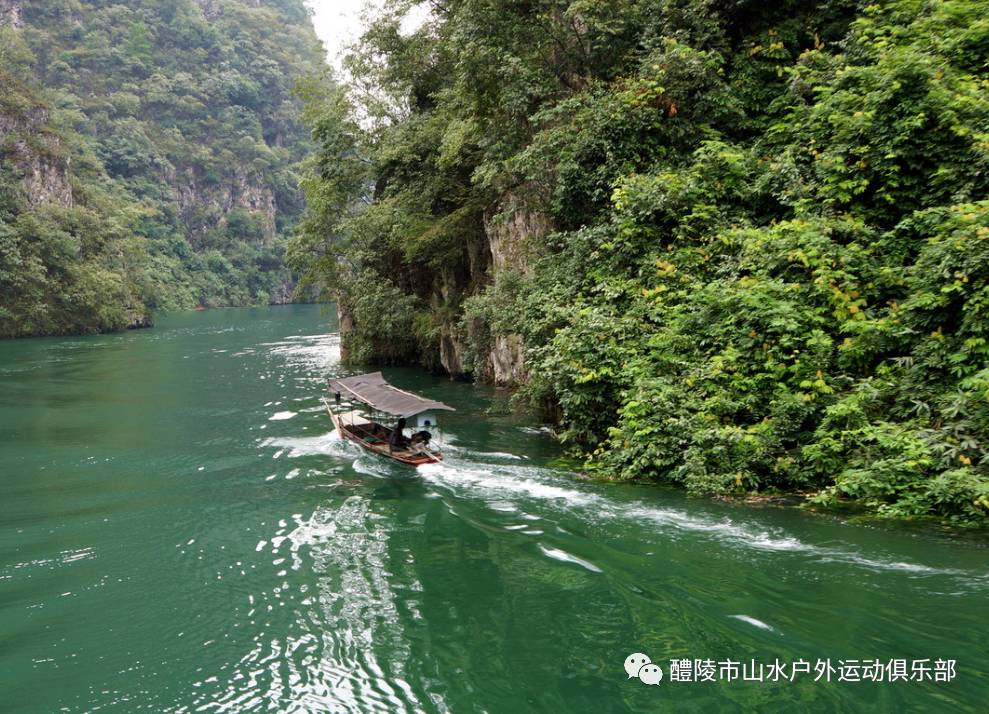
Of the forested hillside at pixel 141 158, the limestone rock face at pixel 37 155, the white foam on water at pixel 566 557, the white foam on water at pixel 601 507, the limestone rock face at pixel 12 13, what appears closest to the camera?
the white foam on water at pixel 601 507

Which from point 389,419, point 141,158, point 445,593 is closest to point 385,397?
point 389,419

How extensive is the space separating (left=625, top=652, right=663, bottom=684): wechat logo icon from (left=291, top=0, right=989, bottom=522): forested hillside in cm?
413

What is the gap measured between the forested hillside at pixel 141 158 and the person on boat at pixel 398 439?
43.0 metres

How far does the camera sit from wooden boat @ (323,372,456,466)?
14.1 metres

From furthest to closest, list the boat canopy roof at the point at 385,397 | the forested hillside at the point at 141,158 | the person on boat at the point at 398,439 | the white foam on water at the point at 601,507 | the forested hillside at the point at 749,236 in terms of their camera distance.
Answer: the forested hillside at the point at 141,158
the person on boat at the point at 398,439
the boat canopy roof at the point at 385,397
the forested hillside at the point at 749,236
the white foam on water at the point at 601,507

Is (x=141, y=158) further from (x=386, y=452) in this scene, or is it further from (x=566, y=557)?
(x=566, y=557)

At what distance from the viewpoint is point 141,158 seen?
83125mm

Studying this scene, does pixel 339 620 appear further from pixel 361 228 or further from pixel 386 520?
pixel 361 228

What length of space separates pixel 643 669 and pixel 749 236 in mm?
8008

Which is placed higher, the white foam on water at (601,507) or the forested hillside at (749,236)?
the forested hillside at (749,236)

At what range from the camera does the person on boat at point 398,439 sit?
14.5 meters

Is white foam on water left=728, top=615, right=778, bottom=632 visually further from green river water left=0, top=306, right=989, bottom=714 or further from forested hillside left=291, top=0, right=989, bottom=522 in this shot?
forested hillside left=291, top=0, right=989, bottom=522

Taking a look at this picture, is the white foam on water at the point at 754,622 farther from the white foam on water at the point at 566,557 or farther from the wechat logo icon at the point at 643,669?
the white foam on water at the point at 566,557

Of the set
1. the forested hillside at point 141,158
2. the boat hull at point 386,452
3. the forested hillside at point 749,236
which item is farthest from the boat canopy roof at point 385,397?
the forested hillside at point 141,158
